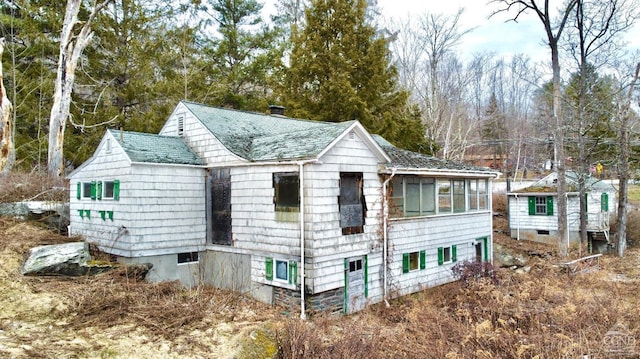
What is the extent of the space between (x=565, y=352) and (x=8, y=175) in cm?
1978

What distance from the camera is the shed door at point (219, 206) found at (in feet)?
41.2

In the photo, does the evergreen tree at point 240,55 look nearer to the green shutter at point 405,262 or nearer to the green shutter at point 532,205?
the green shutter at point 405,262

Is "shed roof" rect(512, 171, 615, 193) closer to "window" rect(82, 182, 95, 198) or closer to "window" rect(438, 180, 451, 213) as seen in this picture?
"window" rect(438, 180, 451, 213)

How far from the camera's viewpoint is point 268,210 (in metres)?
11.4

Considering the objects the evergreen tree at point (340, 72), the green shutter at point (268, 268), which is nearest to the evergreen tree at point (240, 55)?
the evergreen tree at point (340, 72)

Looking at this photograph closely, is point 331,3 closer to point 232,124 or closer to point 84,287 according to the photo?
point 232,124

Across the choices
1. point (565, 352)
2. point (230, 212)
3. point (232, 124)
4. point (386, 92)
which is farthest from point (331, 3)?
point (565, 352)

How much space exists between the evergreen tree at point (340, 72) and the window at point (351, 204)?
12.8 metres

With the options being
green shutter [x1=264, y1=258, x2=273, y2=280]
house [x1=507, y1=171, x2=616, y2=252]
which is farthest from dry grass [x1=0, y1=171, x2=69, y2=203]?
house [x1=507, y1=171, x2=616, y2=252]

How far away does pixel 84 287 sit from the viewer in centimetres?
988

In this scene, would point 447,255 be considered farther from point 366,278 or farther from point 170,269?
point 170,269

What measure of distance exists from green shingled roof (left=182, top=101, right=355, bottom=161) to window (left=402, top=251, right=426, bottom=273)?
194 inches

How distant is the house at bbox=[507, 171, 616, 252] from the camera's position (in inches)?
878

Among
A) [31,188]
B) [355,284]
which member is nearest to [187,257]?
[355,284]
